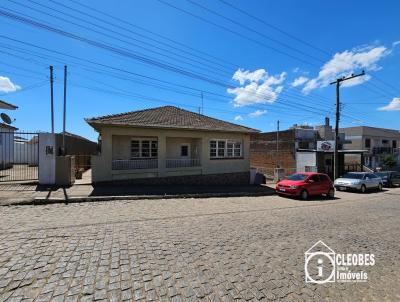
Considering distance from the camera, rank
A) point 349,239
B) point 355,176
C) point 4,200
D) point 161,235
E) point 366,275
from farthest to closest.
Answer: point 355,176
point 4,200
point 349,239
point 161,235
point 366,275

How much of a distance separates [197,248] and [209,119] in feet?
53.6

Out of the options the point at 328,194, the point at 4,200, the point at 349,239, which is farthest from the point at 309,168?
the point at 4,200

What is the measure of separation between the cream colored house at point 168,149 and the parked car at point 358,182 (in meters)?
8.33

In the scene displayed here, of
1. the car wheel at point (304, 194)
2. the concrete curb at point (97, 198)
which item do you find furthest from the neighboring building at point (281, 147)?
the concrete curb at point (97, 198)

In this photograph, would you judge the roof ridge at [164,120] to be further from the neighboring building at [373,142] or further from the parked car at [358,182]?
the neighboring building at [373,142]

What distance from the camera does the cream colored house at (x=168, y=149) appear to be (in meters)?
14.7

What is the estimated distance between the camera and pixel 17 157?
18.6m

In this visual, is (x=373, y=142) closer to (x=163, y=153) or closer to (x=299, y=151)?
(x=299, y=151)

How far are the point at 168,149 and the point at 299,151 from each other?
20.8m

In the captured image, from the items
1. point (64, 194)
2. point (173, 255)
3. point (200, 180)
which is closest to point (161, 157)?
point (200, 180)

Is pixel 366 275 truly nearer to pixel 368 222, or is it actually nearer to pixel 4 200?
pixel 368 222

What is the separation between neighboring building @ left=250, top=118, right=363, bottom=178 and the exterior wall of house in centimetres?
1337

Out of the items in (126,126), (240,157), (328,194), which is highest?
(126,126)

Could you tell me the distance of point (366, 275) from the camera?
4.92m
